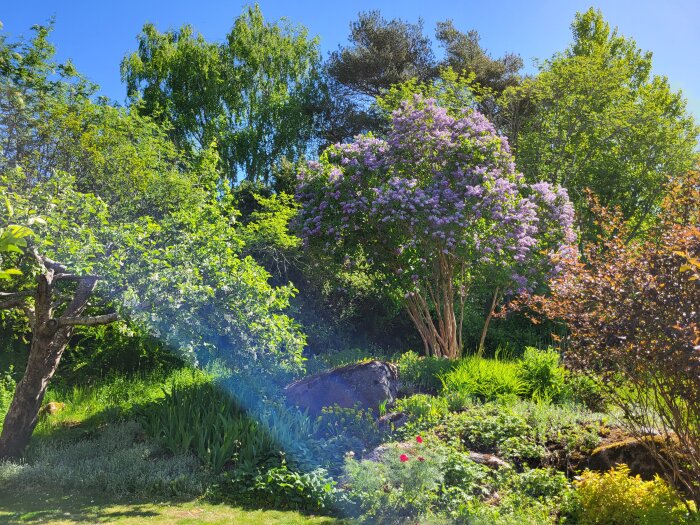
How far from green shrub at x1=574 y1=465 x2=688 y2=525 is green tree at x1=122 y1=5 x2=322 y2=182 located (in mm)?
19727

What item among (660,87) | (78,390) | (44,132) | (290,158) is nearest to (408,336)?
(78,390)

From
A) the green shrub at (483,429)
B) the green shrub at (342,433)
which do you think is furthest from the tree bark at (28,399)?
the green shrub at (483,429)

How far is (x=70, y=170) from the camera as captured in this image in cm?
1095

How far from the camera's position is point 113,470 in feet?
20.1

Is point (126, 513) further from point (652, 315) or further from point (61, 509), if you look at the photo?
point (652, 315)

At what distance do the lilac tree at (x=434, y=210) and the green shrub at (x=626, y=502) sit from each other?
514 cm

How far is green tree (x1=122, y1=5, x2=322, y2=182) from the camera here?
77.8ft

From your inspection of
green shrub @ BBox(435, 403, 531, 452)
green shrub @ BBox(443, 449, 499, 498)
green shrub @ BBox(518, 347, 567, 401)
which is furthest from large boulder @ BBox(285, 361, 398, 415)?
green shrub @ BBox(443, 449, 499, 498)

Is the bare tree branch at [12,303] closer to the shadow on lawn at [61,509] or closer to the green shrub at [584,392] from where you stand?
the shadow on lawn at [61,509]

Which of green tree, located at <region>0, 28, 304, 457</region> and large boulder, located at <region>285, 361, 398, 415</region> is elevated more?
green tree, located at <region>0, 28, 304, 457</region>

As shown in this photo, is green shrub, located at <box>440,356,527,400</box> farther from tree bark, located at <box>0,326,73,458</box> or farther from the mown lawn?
tree bark, located at <box>0,326,73,458</box>

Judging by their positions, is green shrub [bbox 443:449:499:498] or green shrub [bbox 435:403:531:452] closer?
green shrub [bbox 443:449:499:498]

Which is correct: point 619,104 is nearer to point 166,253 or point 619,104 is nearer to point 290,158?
point 290,158

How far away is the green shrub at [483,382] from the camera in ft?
26.2
